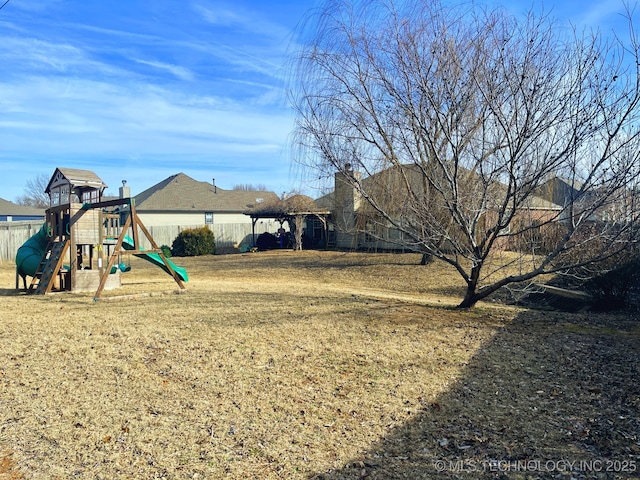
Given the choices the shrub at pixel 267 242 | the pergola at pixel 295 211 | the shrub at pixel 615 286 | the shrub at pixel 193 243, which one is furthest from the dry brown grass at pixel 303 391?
the shrub at pixel 267 242

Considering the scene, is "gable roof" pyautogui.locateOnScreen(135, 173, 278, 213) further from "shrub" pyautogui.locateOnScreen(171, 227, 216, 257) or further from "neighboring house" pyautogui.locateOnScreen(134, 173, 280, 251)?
"shrub" pyautogui.locateOnScreen(171, 227, 216, 257)

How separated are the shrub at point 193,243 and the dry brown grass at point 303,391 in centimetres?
1570

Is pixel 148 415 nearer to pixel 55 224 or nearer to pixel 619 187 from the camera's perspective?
pixel 619 187

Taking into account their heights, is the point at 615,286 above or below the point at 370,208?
below

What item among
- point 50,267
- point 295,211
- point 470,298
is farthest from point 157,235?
point 470,298

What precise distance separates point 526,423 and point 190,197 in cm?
3173

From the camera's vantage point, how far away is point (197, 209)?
32.6 metres

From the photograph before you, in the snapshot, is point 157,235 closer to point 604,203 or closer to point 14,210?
point 14,210

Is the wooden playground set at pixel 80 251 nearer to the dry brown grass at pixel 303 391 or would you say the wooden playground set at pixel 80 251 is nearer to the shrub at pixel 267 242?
the dry brown grass at pixel 303 391

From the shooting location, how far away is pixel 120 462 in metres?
3.12

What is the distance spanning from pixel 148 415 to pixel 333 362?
2.08 meters

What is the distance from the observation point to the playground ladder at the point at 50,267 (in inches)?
388

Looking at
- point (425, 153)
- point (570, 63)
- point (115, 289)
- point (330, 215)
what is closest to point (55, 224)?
point (115, 289)

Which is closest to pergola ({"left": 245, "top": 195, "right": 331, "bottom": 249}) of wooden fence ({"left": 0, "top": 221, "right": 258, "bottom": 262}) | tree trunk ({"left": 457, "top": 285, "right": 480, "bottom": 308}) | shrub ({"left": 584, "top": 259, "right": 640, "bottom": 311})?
wooden fence ({"left": 0, "top": 221, "right": 258, "bottom": 262})
